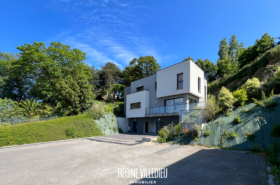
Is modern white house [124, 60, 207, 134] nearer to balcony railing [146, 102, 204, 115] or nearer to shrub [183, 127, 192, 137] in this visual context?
balcony railing [146, 102, 204, 115]

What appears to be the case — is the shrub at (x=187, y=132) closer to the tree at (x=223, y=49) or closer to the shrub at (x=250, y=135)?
the shrub at (x=250, y=135)

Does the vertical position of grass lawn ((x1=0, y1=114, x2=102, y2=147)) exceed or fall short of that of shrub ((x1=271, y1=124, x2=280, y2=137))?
it falls short

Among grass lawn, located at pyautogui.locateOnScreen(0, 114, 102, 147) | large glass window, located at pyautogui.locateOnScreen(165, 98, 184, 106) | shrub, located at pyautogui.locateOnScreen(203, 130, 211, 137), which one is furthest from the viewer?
large glass window, located at pyautogui.locateOnScreen(165, 98, 184, 106)

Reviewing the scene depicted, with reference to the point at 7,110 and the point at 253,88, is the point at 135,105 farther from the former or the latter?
the point at 7,110

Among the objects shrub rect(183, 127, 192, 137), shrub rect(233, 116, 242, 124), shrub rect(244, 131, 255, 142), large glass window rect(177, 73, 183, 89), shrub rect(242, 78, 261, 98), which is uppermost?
large glass window rect(177, 73, 183, 89)

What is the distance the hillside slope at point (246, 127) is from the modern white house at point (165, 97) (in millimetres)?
4756

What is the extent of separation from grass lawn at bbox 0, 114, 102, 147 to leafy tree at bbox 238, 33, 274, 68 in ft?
88.6

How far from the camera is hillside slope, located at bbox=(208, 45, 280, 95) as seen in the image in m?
18.0

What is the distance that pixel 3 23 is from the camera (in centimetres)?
1620

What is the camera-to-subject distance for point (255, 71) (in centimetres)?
2048

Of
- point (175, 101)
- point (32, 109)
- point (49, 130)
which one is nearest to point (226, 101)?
point (175, 101)

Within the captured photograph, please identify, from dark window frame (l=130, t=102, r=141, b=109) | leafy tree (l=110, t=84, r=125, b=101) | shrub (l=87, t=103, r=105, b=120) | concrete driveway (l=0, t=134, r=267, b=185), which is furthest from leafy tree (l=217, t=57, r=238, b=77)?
concrete driveway (l=0, t=134, r=267, b=185)

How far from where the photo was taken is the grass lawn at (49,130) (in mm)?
12828

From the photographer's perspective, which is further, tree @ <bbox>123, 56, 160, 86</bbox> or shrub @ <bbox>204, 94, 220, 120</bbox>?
tree @ <bbox>123, 56, 160, 86</bbox>
